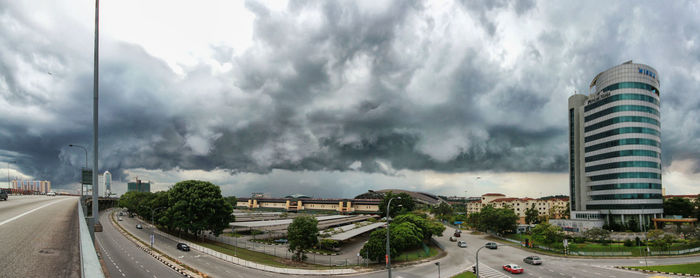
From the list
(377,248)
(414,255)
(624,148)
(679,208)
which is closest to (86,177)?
(377,248)

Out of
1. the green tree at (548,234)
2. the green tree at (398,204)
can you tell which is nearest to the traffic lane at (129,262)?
the green tree at (548,234)

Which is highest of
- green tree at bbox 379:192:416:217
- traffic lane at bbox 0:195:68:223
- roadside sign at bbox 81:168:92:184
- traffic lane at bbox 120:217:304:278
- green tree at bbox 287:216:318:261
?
roadside sign at bbox 81:168:92:184

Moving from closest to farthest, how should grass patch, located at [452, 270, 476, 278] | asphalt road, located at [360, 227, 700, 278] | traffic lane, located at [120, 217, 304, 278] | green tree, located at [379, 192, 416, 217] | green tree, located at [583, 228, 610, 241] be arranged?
traffic lane, located at [120, 217, 304, 278]
grass patch, located at [452, 270, 476, 278]
asphalt road, located at [360, 227, 700, 278]
green tree, located at [583, 228, 610, 241]
green tree, located at [379, 192, 416, 217]

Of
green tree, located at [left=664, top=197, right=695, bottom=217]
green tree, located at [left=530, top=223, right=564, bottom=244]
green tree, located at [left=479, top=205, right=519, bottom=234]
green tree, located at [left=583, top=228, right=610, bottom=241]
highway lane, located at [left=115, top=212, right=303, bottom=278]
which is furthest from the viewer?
green tree, located at [left=664, top=197, right=695, bottom=217]

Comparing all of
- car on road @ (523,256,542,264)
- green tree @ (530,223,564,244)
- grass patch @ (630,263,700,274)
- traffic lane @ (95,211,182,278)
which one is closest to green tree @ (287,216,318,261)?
traffic lane @ (95,211,182,278)

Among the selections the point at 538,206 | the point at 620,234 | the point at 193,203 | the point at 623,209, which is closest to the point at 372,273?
the point at 193,203

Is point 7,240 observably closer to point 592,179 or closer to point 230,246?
point 230,246

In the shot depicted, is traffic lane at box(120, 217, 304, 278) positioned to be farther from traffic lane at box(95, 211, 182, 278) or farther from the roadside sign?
the roadside sign
